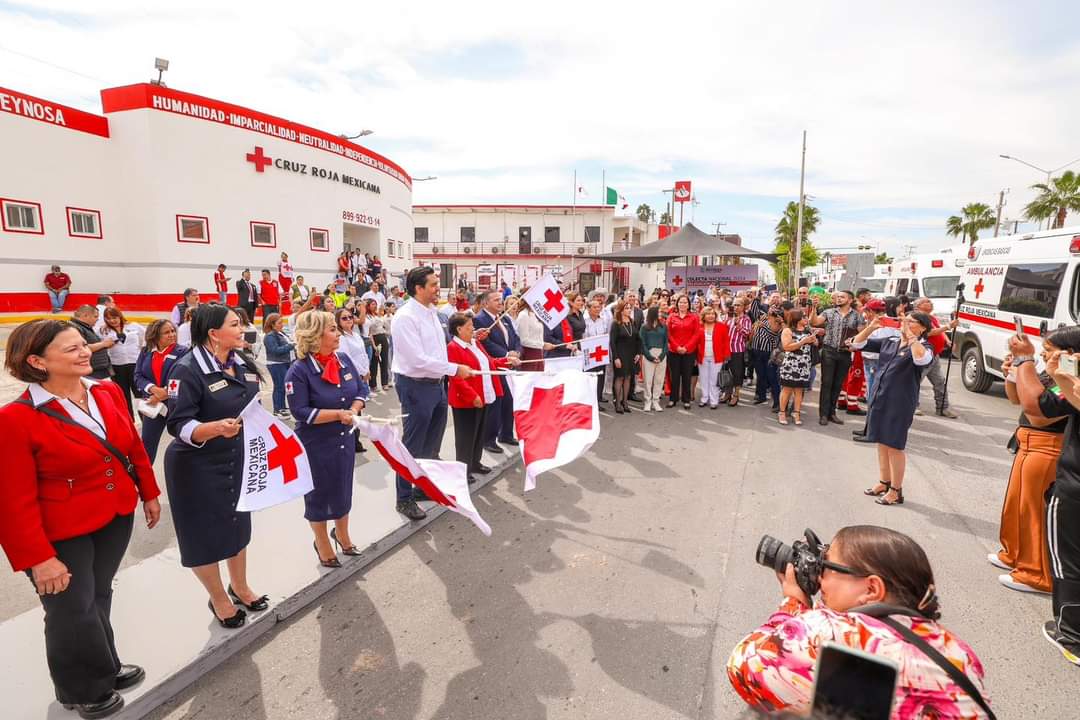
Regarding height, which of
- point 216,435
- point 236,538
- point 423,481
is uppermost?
point 216,435

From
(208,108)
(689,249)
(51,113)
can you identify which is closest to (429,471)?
(689,249)

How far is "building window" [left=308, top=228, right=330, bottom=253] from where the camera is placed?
2055 centimetres

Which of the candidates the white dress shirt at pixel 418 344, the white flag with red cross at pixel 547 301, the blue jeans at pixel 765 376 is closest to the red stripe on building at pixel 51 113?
the white flag with red cross at pixel 547 301

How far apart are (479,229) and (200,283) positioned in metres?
31.4

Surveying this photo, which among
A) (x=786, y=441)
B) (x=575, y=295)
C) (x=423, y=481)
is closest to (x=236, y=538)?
(x=423, y=481)

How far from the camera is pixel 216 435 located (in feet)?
9.79

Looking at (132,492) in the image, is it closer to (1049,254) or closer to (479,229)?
(1049,254)

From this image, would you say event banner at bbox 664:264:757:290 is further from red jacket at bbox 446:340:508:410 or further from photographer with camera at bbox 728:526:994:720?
photographer with camera at bbox 728:526:994:720

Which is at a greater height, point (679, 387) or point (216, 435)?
point (216, 435)

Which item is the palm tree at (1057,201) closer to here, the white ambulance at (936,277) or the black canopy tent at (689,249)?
the white ambulance at (936,277)

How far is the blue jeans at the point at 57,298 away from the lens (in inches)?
561

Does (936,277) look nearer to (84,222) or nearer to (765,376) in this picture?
(765,376)

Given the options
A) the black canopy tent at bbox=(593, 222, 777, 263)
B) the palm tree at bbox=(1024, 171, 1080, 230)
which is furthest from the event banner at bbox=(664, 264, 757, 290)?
the palm tree at bbox=(1024, 171, 1080, 230)

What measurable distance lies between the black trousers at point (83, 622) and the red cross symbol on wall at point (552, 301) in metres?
5.12
